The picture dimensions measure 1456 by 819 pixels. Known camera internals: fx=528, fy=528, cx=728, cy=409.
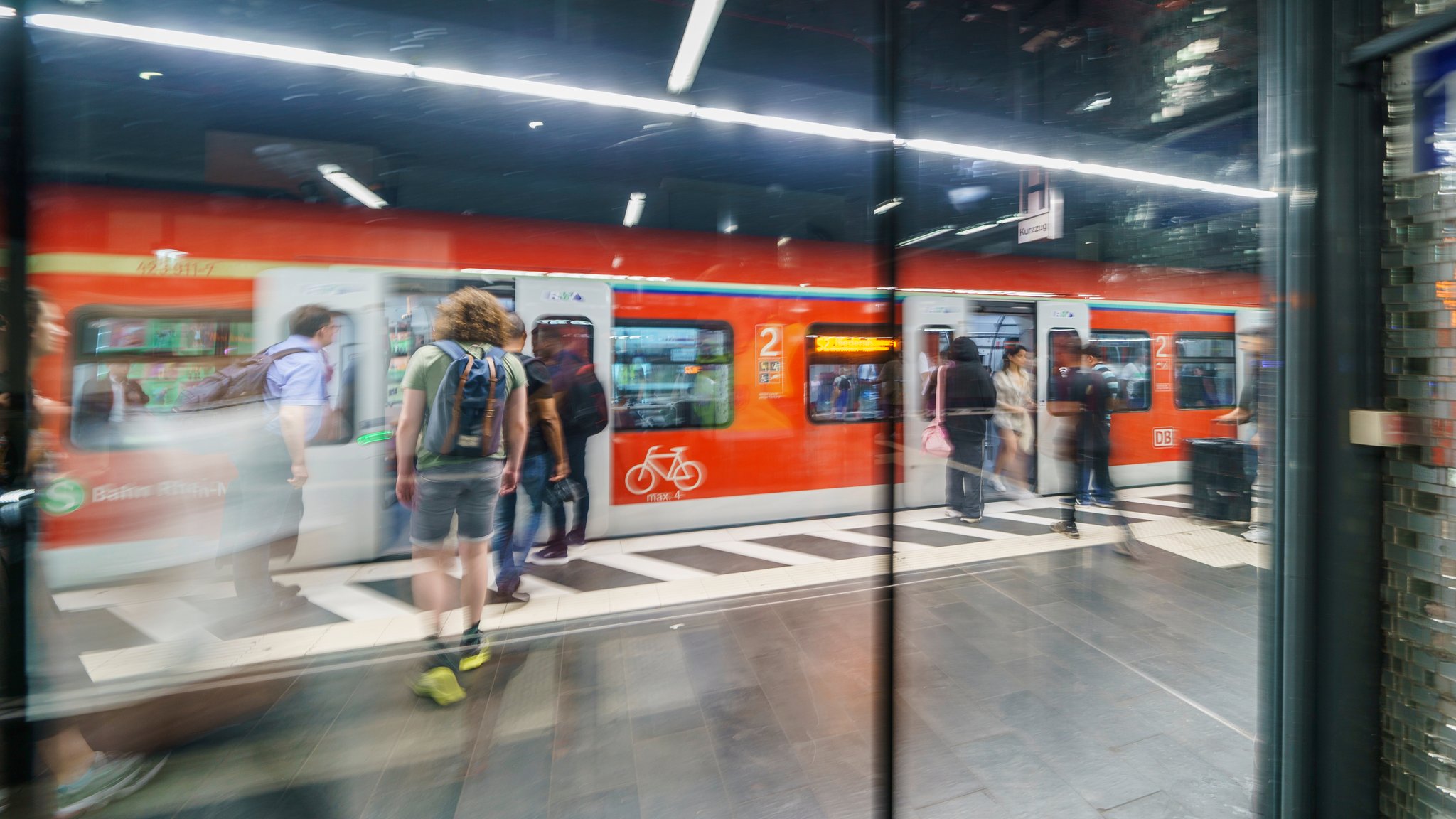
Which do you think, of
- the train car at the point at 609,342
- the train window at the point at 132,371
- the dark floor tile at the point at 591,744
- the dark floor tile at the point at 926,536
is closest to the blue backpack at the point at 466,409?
the train car at the point at 609,342

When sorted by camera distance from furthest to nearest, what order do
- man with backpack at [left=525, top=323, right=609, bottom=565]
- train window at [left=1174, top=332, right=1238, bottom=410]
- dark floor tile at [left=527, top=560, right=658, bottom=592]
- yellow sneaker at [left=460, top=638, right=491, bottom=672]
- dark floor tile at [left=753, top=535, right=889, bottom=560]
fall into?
1. dark floor tile at [left=753, top=535, right=889, bottom=560]
2. man with backpack at [left=525, top=323, right=609, bottom=565]
3. dark floor tile at [left=527, top=560, right=658, bottom=592]
4. yellow sneaker at [left=460, top=638, right=491, bottom=672]
5. train window at [left=1174, top=332, right=1238, bottom=410]

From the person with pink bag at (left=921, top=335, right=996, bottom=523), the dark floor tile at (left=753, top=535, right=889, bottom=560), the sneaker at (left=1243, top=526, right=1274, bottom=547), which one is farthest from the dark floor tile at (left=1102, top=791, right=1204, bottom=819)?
the dark floor tile at (left=753, top=535, right=889, bottom=560)

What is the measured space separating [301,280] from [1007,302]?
4072 mm

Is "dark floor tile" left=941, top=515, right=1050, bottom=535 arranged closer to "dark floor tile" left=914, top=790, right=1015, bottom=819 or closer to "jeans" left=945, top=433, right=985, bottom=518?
"jeans" left=945, top=433, right=985, bottom=518

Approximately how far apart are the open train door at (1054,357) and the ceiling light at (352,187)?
405 centimetres

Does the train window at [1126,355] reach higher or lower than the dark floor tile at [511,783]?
higher

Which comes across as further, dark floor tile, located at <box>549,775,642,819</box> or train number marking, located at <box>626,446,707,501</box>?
train number marking, located at <box>626,446,707,501</box>

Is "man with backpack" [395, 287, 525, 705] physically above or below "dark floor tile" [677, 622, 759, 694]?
above

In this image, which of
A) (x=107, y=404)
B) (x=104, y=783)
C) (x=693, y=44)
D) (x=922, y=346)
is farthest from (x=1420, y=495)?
(x=107, y=404)

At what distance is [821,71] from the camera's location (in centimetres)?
383

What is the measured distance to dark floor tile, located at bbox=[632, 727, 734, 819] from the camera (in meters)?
1.46

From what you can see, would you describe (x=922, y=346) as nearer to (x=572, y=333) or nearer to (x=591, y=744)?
(x=572, y=333)

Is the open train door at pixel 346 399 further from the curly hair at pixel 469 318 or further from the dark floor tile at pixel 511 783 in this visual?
the dark floor tile at pixel 511 783

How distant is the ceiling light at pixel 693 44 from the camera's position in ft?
9.39
